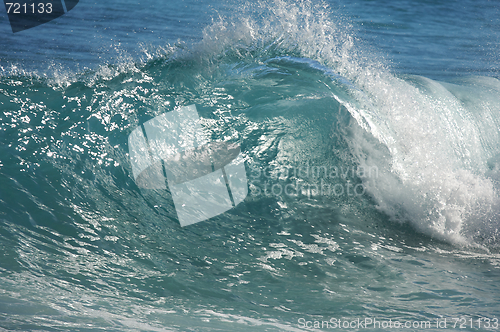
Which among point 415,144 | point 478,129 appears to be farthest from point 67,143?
point 478,129

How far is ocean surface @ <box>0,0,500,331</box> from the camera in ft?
8.04

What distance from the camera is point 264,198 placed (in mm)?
3664

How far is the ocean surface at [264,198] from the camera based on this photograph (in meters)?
2.45

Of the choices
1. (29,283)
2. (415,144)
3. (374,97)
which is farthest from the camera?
(374,97)

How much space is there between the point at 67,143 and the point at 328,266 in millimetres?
2675

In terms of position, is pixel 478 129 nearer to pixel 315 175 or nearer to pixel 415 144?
pixel 415 144

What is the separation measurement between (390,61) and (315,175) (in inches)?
251

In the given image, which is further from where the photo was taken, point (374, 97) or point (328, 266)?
point (374, 97)

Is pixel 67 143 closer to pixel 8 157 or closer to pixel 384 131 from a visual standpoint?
pixel 8 157

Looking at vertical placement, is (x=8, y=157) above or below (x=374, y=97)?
below

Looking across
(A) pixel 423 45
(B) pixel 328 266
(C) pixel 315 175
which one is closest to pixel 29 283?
(B) pixel 328 266

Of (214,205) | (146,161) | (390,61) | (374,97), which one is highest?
(390,61)

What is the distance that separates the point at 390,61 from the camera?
915 cm

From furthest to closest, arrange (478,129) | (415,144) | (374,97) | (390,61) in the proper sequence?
(390,61), (478,129), (374,97), (415,144)
